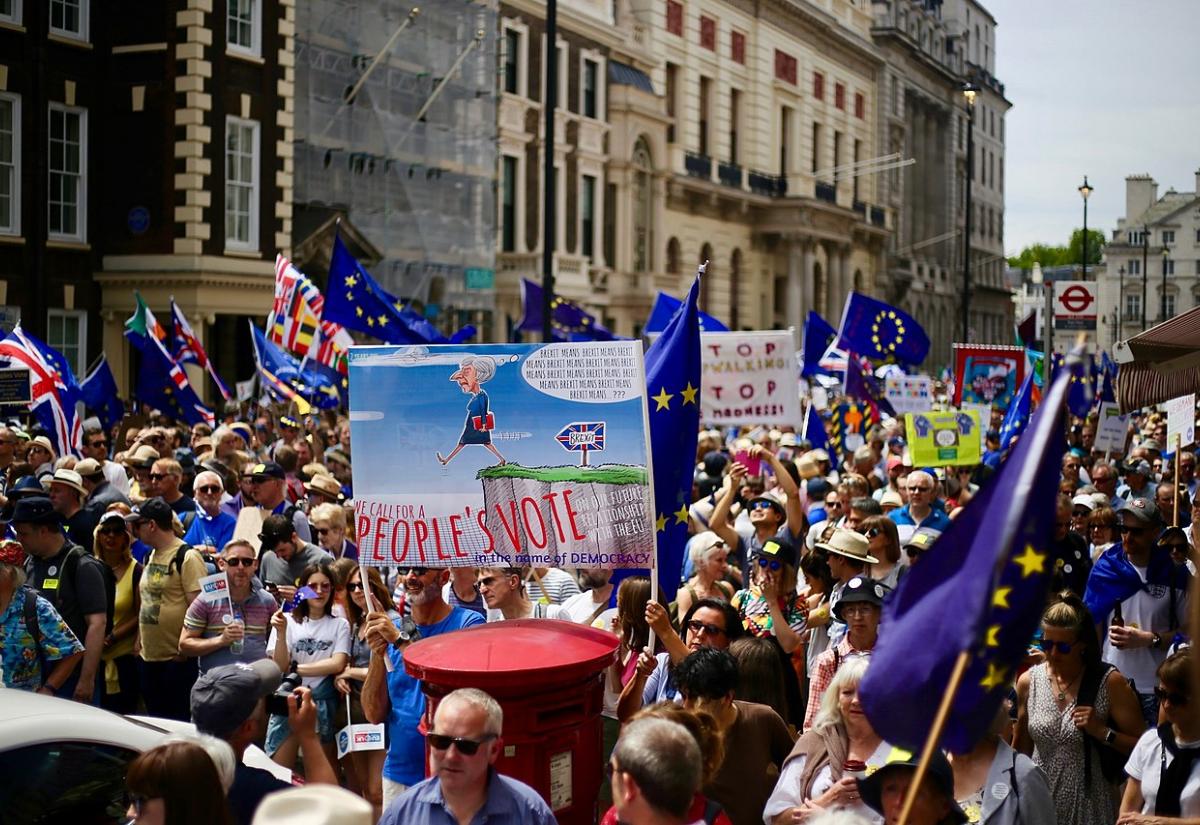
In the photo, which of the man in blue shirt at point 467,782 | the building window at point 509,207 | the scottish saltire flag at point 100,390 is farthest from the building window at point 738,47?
the man in blue shirt at point 467,782

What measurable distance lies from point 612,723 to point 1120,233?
11776 cm

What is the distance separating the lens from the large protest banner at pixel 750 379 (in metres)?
13.6

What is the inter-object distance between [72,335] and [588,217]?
703 inches

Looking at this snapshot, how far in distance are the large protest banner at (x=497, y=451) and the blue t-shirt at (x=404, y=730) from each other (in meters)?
0.45

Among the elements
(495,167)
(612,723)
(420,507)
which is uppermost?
(495,167)

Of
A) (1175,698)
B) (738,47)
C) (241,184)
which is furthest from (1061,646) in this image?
(738,47)

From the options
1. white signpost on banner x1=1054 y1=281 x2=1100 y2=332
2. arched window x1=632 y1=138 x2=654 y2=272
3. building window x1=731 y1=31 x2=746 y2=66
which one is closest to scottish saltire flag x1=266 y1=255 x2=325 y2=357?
white signpost on banner x1=1054 y1=281 x2=1100 y2=332

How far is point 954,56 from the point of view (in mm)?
83125

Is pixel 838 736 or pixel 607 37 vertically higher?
pixel 607 37

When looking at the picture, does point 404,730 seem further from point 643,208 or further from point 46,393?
point 643,208

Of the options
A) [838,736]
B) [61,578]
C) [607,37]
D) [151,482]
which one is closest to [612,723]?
[838,736]

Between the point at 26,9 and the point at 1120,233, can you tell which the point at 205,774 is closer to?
the point at 26,9

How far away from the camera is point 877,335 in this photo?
20.5 metres

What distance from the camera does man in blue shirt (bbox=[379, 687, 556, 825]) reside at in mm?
4312
